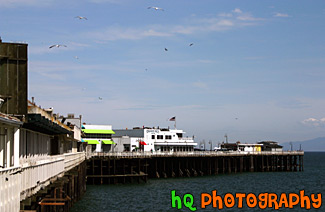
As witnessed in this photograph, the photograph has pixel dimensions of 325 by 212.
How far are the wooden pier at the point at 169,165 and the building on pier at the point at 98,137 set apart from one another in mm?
20069

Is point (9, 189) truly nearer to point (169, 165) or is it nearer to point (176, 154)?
point (176, 154)

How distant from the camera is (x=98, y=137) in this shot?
109812 mm

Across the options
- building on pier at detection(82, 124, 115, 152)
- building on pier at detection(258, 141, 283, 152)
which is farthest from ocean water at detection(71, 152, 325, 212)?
building on pier at detection(258, 141, 283, 152)

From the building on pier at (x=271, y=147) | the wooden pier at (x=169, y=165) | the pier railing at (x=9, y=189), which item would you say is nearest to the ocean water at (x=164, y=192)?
the wooden pier at (x=169, y=165)

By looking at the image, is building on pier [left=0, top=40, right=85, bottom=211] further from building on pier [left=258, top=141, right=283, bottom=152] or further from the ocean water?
building on pier [left=258, top=141, right=283, bottom=152]

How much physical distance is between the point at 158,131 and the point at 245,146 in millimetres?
29746

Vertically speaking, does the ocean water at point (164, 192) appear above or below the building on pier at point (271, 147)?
below

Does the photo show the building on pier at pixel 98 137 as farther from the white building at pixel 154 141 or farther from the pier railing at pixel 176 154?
the pier railing at pixel 176 154

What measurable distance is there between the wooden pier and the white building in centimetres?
1008

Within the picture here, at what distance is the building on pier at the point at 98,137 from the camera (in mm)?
108188

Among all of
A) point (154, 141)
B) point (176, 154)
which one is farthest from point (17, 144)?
point (154, 141)

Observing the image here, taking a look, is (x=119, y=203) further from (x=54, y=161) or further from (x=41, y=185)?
(x=41, y=185)

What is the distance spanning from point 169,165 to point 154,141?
2059 centimetres

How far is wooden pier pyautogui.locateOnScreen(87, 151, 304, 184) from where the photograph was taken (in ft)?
257
